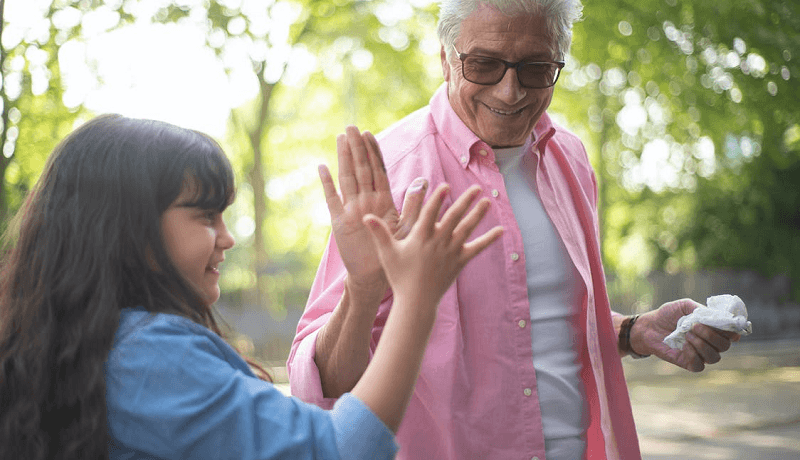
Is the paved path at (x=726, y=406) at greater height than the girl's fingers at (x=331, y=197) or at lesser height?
lesser

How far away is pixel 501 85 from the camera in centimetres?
229

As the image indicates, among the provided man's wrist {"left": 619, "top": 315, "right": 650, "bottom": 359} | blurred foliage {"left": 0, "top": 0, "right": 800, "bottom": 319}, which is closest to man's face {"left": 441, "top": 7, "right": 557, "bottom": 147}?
man's wrist {"left": 619, "top": 315, "right": 650, "bottom": 359}

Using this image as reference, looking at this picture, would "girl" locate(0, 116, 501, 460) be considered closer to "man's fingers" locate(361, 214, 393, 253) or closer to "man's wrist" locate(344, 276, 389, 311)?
"man's fingers" locate(361, 214, 393, 253)

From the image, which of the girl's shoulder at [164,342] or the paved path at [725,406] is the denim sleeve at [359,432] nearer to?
the girl's shoulder at [164,342]

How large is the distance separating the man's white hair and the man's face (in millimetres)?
17

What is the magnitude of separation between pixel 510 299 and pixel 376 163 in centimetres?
67

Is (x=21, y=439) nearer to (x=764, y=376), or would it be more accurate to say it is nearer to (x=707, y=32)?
(x=707, y=32)

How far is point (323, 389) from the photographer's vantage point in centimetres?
197

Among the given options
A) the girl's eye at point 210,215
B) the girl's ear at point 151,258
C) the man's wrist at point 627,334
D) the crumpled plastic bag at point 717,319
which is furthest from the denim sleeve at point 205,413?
the man's wrist at point 627,334

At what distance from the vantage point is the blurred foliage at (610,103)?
22.6ft

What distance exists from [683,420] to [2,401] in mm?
8455

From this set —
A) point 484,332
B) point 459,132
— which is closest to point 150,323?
point 484,332

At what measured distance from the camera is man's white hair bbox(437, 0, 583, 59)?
2252 millimetres

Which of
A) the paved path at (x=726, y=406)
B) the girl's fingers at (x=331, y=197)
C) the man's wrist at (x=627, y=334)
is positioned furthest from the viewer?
the paved path at (x=726, y=406)
